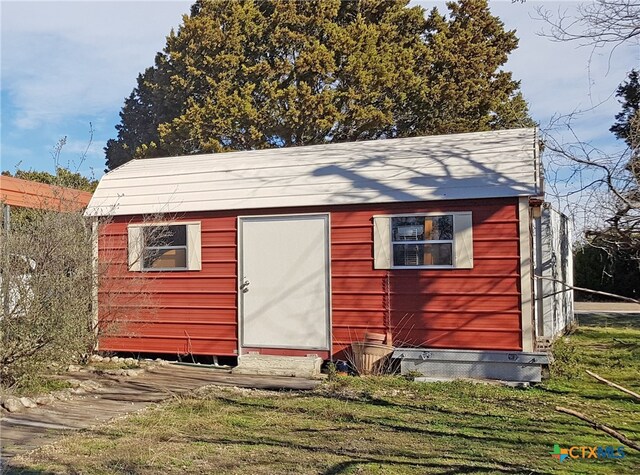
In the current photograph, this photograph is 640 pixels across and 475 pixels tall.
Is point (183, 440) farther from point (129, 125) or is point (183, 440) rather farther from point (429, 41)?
point (129, 125)

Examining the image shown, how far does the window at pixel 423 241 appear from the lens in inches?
326

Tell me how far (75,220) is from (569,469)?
7205 millimetres

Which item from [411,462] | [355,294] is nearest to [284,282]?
[355,294]

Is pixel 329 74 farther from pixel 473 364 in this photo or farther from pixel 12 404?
pixel 12 404

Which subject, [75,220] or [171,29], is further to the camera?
[171,29]

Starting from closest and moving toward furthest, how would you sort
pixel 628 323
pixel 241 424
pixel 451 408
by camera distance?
1. pixel 241 424
2. pixel 451 408
3. pixel 628 323

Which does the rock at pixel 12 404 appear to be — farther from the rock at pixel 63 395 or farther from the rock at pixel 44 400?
the rock at pixel 63 395

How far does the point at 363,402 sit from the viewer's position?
668cm

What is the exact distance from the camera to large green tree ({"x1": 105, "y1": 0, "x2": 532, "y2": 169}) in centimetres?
1997

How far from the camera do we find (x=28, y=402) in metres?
6.59

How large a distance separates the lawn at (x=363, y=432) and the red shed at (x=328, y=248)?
1185mm

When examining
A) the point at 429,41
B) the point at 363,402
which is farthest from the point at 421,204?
the point at 429,41

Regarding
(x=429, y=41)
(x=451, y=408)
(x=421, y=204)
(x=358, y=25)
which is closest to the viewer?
(x=451, y=408)

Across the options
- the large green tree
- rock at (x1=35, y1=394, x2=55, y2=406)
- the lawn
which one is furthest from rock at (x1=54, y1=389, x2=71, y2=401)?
the large green tree
